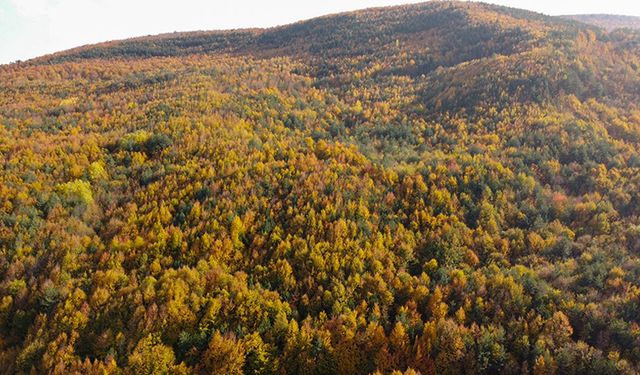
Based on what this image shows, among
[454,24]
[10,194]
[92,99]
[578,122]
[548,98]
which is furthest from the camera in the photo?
[454,24]

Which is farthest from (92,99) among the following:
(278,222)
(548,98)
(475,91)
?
(548,98)

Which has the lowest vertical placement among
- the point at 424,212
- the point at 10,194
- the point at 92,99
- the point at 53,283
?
the point at 424,212

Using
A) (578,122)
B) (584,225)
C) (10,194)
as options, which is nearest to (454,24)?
(578,122)

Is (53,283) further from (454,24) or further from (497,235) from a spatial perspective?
(454,24)

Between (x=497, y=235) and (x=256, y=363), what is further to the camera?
(x=497, y=235)

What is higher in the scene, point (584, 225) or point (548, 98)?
point (548, 98)

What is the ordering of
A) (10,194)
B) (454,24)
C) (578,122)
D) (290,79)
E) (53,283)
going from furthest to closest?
→ (454,24)
(290,79)
(578,122)
(10,194)
(53,283)

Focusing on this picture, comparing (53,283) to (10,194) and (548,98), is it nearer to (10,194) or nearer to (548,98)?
(10,194)
